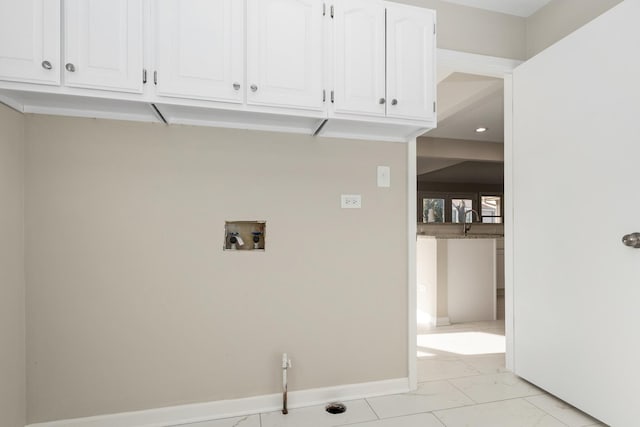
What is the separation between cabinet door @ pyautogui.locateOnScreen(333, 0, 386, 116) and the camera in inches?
66.4

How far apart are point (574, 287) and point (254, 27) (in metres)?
2.18

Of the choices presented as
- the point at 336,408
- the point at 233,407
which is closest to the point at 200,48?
the point at 233,407

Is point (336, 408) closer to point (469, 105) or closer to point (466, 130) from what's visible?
point (469, 105)

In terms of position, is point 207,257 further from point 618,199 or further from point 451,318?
point 451,318

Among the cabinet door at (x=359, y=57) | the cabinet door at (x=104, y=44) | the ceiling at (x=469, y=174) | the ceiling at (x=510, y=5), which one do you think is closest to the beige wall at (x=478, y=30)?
the ceiling at (x=510, y=5)

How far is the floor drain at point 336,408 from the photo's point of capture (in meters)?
1.91

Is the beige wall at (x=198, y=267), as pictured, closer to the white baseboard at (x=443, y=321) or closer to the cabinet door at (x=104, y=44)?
the cabinet door at (x=104, y=44)

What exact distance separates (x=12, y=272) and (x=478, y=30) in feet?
9.96

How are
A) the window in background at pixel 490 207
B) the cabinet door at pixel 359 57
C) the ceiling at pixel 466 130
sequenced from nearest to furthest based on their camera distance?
the cabinet door at pixel 359 57 < the ceiling at pixel 466 130 < the window in background at pixel 490 207

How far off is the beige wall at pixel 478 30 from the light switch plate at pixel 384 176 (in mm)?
928

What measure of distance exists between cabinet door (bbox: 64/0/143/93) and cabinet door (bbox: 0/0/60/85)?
0.14ft

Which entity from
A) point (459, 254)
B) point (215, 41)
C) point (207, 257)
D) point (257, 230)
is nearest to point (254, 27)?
point (215, 41)

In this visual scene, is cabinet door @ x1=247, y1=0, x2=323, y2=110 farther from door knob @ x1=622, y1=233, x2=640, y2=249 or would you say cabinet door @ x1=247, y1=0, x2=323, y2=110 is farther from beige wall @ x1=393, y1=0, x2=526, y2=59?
door knob @ x1=622, y1=233, x2=640, y2=249

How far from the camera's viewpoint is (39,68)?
4.41ft
